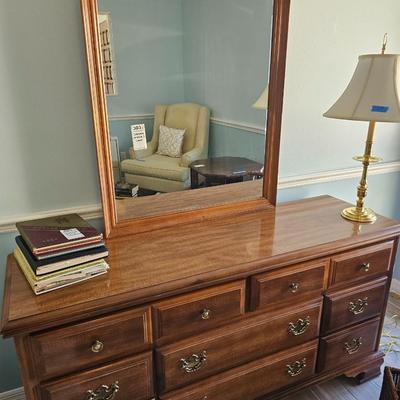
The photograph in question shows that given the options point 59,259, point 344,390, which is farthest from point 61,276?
point 344,390

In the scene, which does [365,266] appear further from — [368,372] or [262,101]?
[262,101]

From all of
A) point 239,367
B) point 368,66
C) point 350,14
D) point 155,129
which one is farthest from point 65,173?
point 350,14

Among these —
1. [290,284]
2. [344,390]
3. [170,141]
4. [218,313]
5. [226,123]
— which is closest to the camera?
[218,313]

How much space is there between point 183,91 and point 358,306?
46.5 inches

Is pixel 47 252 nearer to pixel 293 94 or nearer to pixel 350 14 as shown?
pixel 293 94

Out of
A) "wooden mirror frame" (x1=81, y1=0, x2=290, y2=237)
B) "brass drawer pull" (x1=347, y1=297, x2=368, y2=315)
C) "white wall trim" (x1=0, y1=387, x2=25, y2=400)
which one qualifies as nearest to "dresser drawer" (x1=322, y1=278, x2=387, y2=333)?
"brass drawer pull" (x1=347, y1=297, x2=368, y2=315)

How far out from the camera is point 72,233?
116cm

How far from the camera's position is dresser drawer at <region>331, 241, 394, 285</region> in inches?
57.3

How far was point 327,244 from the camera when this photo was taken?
1.39m

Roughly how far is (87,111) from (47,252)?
1.88ft

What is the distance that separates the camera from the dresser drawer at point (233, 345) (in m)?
1.24

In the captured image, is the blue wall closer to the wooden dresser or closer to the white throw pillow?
Answer: the white throw pillow

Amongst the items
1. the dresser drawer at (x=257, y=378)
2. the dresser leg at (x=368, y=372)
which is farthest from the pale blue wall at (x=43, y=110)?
the dresser leg at (x=368, y=372)

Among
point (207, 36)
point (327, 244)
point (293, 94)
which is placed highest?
point (207, 36)
